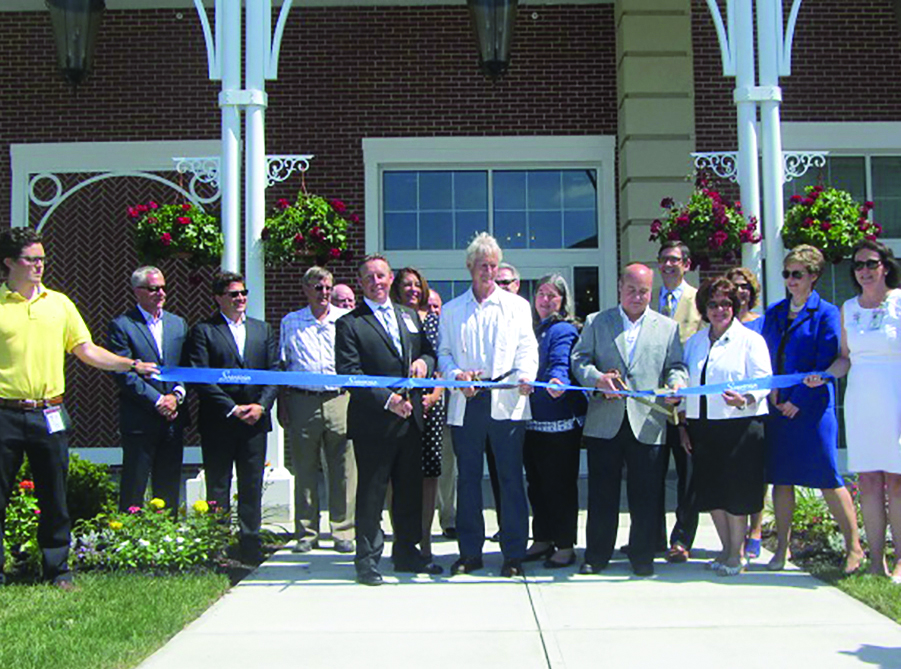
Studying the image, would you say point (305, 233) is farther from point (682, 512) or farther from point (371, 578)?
point (682, 512)

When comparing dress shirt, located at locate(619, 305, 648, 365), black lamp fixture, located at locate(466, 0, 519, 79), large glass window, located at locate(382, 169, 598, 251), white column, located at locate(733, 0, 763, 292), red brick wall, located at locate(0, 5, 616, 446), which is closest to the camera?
dress shirt, located at locate(619, 305, 648, 365)

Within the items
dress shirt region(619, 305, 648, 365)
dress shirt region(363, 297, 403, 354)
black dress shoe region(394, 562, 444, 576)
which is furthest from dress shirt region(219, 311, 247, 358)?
dress shirt region(619, 305, 648, 365)

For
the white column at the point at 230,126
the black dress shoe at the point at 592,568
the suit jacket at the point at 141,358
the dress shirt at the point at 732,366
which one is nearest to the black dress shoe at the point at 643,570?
the black dress shoe at the point at 592,568

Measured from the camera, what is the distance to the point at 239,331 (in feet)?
22.5

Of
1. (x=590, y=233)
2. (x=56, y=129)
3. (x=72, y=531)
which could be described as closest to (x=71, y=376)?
(x=56, y=129)

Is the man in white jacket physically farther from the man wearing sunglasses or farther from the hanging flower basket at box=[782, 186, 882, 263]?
the hanging flower basket at box=[782, 186, 882, 263]

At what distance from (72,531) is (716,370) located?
4.34m

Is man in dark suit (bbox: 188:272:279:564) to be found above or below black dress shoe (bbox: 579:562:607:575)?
above

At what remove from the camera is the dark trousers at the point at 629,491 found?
20.1 feet

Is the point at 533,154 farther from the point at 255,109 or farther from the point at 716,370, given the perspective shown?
the point at 716,370

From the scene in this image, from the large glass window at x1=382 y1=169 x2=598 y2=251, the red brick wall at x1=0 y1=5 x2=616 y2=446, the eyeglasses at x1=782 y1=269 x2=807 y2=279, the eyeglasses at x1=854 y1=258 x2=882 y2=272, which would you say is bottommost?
the eyeglasses at x1=782 y1=269 x2=807 y2=279

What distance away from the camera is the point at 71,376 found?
11.7m

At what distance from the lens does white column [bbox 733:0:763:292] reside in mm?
8578

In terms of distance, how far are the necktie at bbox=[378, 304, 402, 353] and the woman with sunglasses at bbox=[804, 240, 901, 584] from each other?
2515 mm
